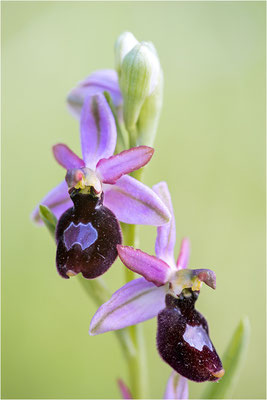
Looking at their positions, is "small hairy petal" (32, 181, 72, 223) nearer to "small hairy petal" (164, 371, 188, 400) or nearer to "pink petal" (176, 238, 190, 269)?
"pink petal" (176, 238, 190, 269)

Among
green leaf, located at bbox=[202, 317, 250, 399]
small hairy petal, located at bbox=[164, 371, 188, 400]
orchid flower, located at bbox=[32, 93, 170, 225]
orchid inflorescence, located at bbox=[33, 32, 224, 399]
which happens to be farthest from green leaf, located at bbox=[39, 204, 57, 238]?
green leaf, located at bbox=[202, 317, 250, 399]

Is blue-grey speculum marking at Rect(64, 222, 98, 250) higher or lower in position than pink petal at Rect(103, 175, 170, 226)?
lower

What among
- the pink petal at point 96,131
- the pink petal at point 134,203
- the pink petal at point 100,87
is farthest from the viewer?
the pink petal at point 100,87

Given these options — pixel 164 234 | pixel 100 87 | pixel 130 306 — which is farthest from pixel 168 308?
Answer: pixel 100 87

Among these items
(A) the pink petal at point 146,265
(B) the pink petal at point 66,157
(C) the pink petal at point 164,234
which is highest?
(B) the pink petal at point 66,157

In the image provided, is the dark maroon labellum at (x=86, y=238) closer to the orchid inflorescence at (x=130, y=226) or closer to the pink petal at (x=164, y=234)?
the orchid inflorescence at (x=130, y=226)

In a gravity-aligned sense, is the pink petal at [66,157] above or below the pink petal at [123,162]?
above

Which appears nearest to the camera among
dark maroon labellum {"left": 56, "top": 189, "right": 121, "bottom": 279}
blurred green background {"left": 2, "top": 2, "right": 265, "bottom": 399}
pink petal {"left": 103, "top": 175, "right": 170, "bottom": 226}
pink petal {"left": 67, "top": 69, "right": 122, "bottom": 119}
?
dark maroon labellum {"left": 56, "top": 189, "right": 121, "bottom": 279}

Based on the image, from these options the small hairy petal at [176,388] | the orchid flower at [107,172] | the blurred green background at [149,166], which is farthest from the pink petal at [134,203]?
the blurred green background at [149,166]
